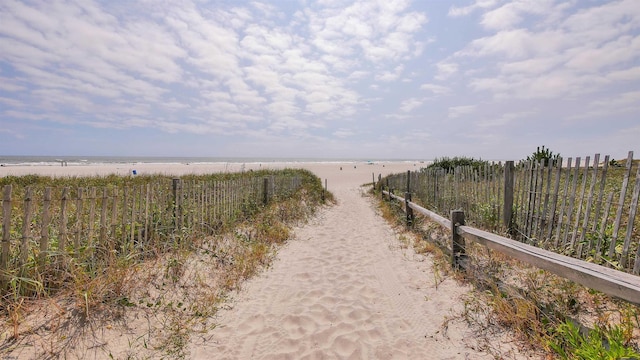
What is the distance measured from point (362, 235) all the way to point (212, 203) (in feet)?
13.6

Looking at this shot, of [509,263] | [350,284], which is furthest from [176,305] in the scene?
[509,263]

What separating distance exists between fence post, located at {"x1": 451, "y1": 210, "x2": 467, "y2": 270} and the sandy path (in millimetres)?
448

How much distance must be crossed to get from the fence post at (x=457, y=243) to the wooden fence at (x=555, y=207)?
1.47m

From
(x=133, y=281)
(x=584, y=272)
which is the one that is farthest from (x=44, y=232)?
(x=584, y=272)

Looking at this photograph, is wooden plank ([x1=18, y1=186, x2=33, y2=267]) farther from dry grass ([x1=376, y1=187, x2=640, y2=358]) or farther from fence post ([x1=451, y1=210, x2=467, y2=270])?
fence post ([x1=451, y1=210, x2=467, y2=270])

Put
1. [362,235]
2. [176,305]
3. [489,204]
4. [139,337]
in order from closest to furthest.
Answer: [139,337], [176,305], [489,204], [362,235]

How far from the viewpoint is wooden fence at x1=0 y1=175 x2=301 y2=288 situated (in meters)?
3.49

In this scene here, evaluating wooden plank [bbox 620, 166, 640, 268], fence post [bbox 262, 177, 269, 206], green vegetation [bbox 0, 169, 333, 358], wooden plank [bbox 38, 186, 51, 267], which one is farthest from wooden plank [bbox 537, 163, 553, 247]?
fence post [bbox 262, 177, 269, 206]

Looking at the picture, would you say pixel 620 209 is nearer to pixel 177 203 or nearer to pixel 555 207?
pixel 555 207

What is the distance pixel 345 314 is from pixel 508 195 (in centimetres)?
473

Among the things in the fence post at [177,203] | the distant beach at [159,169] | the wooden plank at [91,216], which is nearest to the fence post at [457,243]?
the fence post at [177,203]

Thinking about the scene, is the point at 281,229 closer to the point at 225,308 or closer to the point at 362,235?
the point at 362,235

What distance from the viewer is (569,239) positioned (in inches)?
202

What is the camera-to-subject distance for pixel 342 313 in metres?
3.95
